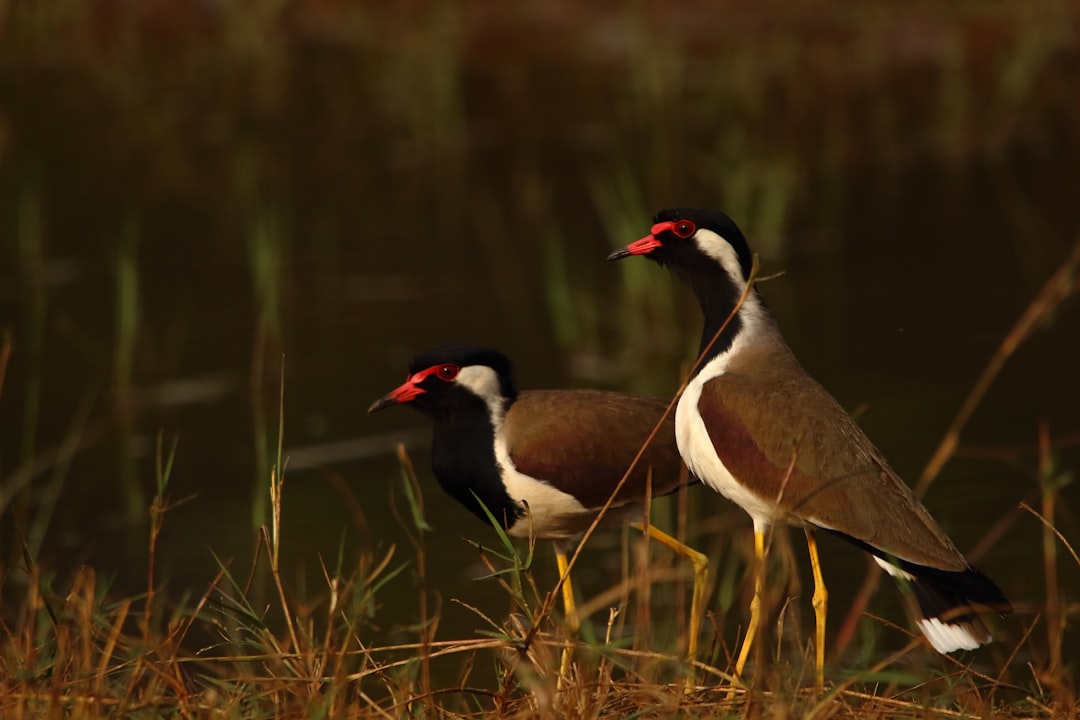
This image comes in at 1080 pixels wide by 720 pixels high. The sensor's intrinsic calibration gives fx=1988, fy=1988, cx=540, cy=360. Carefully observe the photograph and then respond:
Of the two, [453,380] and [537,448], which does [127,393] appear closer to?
[453,380]

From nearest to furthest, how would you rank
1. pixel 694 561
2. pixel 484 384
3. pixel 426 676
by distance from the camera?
pixel 426 676, pixel 694 561, pixel 484 384

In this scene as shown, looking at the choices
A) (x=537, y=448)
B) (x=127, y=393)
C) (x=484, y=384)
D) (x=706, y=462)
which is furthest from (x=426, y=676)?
(x=127, y=393)

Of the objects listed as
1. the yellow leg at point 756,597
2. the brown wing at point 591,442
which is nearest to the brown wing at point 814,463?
the yellow leg at point 756,597

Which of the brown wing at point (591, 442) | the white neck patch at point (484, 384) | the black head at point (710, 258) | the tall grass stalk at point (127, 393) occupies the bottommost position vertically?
the tall grass stalk at point (127, 393)

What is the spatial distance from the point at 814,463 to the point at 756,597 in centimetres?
43

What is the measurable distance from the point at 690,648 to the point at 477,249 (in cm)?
626

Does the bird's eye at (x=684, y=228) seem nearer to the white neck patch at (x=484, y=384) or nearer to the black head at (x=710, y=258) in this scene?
the black head at (x=710, y=258)

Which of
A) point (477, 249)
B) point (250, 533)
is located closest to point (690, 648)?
point (250, 533)

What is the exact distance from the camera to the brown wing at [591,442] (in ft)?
17.4

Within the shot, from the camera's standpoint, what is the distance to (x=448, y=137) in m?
13.1

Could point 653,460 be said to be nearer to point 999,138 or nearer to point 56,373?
point 56,373

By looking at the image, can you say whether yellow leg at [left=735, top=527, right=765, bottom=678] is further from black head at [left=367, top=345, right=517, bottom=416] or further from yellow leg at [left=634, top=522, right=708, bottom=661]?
black head at [left=367, top=345, right=517, bottom=416]

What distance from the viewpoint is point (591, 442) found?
5383mm

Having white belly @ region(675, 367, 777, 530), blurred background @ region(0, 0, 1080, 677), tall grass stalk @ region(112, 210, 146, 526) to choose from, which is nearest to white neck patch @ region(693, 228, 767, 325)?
white belly @ region(675, 367, 777, 530)
